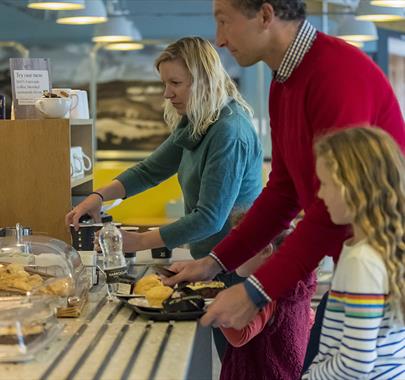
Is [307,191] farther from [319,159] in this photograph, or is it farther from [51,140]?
[51,140]

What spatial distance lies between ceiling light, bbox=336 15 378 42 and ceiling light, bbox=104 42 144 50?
5.87 feet

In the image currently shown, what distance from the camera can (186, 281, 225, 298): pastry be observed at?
7.52 ft

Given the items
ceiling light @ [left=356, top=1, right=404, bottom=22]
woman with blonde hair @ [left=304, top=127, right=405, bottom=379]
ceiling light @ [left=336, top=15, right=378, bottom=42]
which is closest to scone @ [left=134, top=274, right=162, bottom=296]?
woman with blonde hair @ [left=304, top=127, right=405, bottom=379]

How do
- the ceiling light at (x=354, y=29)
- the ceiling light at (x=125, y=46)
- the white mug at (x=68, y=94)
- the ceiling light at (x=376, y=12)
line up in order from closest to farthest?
the white mug at (x=68, y=94), the ceiling light at (x=376, y=12), the ceiling light at (x=354, y=29), the ceiling light at (x=125, y=46)

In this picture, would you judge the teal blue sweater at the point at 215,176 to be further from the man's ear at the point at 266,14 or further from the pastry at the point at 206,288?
the man's ear at the point at 266,14

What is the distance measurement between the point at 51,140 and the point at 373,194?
1.47 m

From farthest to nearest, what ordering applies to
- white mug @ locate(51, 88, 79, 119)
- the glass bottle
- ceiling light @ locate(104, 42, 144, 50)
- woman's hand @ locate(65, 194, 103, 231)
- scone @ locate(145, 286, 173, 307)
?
ceiling light @ locate(104, 42, 144, 50), white mug @ locate(51, 88, 79, 119), woman's hand @ locate(65, 194, 103, 231), the glass bottle, scone @ locate(145, 286, 173, 307)

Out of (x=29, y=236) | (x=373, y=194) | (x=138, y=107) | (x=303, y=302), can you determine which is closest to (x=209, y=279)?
(x=303, y=302)

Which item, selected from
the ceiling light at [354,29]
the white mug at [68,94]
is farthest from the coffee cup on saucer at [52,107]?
the ceiling light at [354,29]

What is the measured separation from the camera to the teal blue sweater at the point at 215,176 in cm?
281

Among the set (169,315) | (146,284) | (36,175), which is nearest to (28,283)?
(146,284)

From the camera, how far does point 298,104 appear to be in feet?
A: 6.84

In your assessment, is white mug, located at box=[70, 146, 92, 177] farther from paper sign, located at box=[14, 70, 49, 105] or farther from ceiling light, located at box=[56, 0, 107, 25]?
ceiling light, located at box=[56, 0, 107, 25]

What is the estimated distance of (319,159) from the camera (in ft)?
6.10
